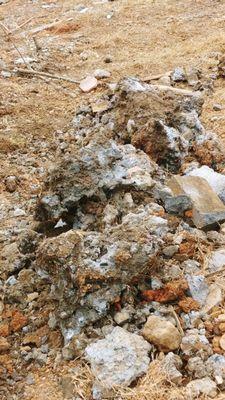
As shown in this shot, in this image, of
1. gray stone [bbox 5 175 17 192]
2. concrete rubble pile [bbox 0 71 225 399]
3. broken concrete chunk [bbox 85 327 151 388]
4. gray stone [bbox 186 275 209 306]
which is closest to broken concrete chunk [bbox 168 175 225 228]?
concrete rubble pile [bbox 0 71 225 399]

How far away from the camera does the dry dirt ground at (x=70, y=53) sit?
5.28 metres

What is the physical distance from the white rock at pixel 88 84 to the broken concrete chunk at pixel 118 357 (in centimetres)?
442

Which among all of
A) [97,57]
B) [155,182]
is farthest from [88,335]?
[97,57]

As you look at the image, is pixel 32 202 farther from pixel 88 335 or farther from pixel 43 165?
pixel 88 335

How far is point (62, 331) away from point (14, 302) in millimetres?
441

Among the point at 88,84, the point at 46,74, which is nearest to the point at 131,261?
the point at 88,84

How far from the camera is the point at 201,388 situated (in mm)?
2570

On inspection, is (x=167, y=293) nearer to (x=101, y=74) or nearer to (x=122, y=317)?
(x=122, y=317)

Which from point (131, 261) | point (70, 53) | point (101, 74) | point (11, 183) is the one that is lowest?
point (70, 53)

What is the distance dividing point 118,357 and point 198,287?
661 mm

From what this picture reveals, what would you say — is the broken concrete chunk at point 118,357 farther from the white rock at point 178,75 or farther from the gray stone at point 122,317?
the white rock at point 178,75

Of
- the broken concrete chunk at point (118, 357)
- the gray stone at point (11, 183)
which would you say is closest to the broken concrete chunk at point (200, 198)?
the broken concrete chunk at point (118, 357)

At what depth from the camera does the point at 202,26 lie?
28.2ft

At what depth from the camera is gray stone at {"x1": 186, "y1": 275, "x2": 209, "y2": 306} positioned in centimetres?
306
